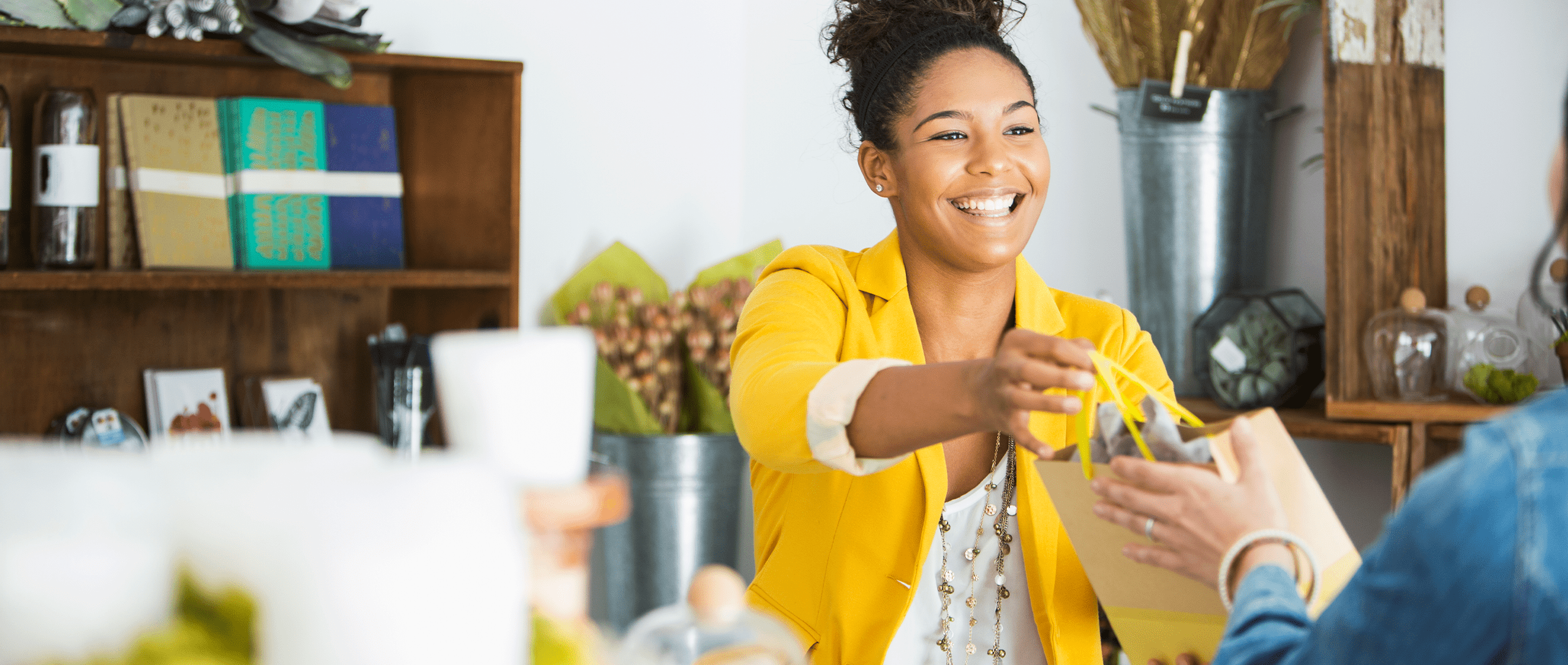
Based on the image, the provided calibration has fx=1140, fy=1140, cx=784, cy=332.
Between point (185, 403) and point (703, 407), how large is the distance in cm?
107

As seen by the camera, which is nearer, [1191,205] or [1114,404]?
[1114,404]

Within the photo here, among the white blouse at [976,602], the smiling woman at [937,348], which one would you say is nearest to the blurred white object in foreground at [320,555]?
the smiling woman at [937,348]

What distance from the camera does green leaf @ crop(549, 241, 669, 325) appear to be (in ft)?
8.99

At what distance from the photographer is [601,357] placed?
2545mm

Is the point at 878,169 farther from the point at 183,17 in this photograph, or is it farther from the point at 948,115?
the point at 183,17

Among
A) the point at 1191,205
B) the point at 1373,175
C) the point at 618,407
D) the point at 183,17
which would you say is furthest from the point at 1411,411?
the point at 183,17

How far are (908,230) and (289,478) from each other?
1.15 metres

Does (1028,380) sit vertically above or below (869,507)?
above

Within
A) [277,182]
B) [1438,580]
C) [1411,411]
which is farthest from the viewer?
[277,182]

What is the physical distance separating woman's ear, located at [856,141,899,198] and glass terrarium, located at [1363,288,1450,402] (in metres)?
0.92

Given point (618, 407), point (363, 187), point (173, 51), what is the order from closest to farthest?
point (173, 51) → point (363, 187) → point (618, 407)

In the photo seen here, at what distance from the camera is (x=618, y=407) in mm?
2520

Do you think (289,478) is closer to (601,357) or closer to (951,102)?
(951,102)

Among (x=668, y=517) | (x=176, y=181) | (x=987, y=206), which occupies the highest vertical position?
(x=176, y=181)
